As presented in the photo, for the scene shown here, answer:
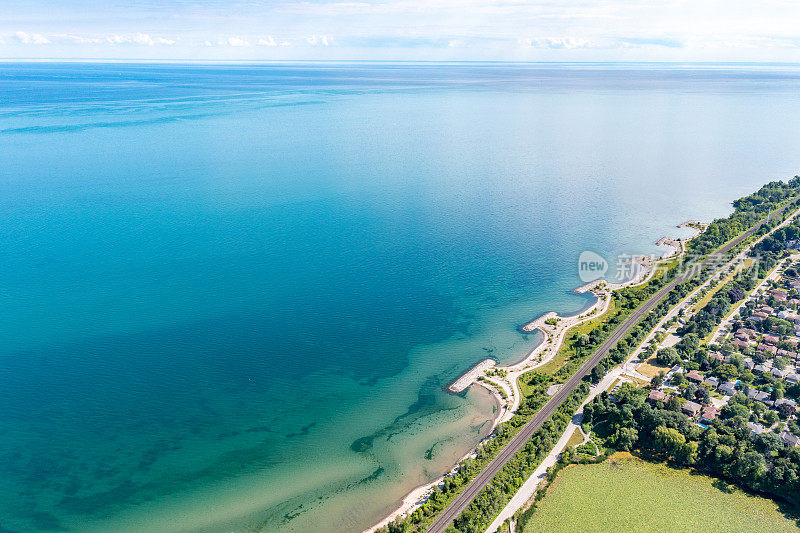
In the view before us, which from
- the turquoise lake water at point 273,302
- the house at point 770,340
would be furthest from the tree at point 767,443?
the turquoise lake water at point 273,302

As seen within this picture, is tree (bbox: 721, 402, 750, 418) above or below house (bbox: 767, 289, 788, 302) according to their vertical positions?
below

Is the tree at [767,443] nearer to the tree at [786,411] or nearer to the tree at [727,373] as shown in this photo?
the tree at [786,411]

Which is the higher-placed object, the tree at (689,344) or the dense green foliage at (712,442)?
the tree at (689,344)

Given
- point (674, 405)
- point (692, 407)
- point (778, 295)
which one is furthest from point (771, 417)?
point (778, 295)

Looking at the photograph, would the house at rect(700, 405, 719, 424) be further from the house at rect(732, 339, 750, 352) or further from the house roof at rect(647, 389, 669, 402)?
the house at rect(732, 339, 750, 352)

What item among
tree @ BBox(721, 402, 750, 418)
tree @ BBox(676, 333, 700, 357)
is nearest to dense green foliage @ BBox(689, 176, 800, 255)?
tree @ BBox(676, 333, 700, 357)

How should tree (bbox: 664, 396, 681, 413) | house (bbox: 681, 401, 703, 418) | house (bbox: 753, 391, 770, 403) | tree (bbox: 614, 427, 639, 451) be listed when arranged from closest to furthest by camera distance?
tree (bbox: 614, 427, 639, 451), tree (bbox: 664, 396, 681, 413), house (bbox: 681, 401, 703, 418), house (bbox: 753, 391, 770, 403)
